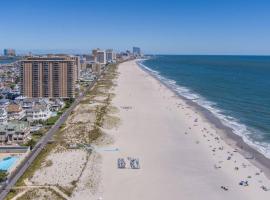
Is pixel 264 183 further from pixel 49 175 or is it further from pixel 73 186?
pixel 49 175

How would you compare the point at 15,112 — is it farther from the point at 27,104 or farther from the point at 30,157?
the point at 30,157

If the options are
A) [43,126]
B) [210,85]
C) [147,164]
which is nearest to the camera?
[147,164]

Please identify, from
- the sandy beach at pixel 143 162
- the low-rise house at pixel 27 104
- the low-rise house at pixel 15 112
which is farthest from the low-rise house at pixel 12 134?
the low-rise house at pixel 27 104

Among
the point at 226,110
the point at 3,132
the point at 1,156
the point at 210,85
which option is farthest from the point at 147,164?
the point at 210,85

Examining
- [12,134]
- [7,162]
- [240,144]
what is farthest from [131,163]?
[12,134]

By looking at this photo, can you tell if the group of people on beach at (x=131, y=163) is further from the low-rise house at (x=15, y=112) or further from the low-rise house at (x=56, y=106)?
the low-rise house at (x=56, y=106)

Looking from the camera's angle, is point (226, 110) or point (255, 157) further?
point (226, 110)
